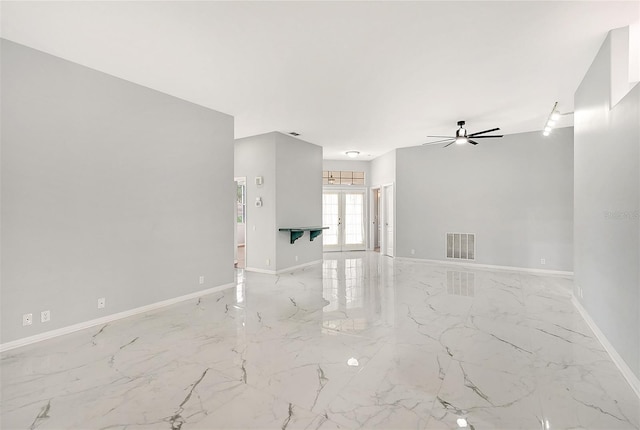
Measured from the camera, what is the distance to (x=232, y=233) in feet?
17.3

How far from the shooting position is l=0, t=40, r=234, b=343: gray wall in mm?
2967

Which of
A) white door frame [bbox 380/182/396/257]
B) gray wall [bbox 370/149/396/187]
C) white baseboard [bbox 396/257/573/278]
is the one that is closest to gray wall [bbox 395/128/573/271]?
white baseboard [bbox 396/257/573/278]

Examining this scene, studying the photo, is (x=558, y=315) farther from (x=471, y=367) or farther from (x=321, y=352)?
(x=321, y=352)

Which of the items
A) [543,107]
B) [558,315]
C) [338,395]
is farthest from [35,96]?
[543,107]

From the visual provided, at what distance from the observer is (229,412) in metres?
2.03

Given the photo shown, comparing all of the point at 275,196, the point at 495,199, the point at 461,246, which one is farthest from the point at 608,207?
the point at 275,196

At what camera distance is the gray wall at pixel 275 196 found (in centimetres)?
634

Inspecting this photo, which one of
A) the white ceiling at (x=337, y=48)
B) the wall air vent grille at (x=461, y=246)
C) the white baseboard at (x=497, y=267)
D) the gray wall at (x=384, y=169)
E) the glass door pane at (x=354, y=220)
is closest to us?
the white ceiling at (x=337, y=48)

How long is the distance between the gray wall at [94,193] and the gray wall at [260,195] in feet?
5.14

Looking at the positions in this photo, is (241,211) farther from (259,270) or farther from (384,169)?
(384,169)

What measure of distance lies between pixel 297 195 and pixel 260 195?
853 millimetres

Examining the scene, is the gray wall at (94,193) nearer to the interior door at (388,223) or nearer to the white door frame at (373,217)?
the interior door at (388,223)

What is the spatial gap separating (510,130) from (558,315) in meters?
4.02

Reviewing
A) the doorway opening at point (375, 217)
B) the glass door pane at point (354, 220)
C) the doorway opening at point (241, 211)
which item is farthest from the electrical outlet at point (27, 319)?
the doorway opening at point (375, 217)
